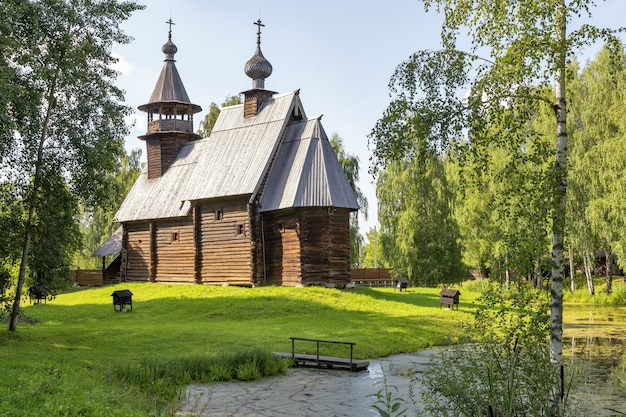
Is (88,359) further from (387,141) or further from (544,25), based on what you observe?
(544,25)

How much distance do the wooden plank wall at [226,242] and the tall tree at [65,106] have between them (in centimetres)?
1239

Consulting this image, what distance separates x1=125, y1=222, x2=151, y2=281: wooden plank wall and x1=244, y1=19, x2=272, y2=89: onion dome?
36.5 ft

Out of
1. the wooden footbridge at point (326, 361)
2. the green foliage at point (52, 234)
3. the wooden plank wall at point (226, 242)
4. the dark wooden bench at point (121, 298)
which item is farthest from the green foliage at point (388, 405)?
the wooden plank wall at point (226, 242)

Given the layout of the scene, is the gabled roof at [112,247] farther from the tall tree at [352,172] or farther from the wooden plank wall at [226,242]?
the tall tree at [352,172]

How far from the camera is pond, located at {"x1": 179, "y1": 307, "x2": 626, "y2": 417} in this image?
11023 millimetres

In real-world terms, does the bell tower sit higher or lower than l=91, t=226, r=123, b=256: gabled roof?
higher

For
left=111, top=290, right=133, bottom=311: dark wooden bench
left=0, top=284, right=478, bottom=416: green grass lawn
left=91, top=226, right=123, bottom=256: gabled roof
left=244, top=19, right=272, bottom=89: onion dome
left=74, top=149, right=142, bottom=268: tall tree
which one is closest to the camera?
left=0, top=284, right=478, bottom=416: green grass lawn

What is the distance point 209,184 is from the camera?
111ft

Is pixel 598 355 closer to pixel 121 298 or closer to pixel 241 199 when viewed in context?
pixel 121 298

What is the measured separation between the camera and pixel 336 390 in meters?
12.9

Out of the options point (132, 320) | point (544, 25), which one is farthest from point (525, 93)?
point (132, 320)

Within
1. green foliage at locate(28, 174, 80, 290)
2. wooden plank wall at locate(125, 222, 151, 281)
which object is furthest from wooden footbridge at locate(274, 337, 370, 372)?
wooden plank wall at locate(125, 222, 151, 281)

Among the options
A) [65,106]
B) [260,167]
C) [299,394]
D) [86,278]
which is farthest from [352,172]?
[299,394]

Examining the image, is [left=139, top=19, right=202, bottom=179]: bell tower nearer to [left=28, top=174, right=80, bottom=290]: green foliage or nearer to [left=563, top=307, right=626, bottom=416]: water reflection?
[left=28, top=174, right=80, bottom=290]: green foliage
